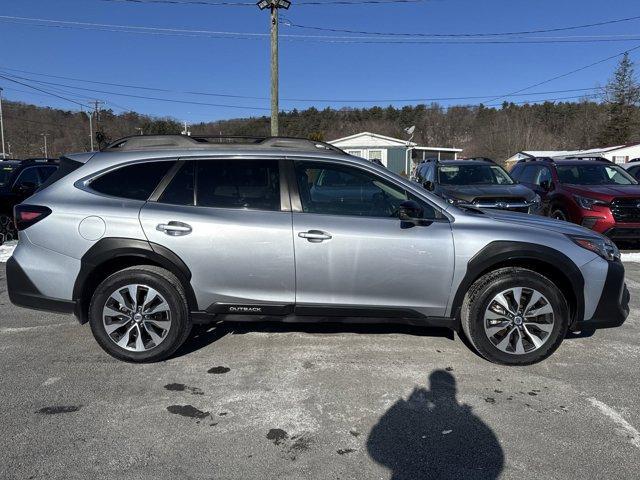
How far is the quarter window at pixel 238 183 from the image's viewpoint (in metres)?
3.96

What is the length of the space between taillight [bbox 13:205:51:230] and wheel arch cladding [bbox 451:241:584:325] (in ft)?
11.5

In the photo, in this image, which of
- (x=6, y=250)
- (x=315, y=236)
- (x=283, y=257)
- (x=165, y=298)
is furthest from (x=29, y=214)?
(x=6, y=250)

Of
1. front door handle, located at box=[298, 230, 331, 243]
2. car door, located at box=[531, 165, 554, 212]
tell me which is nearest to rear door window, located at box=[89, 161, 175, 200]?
front door handle, located at box=[298, 230, 331, 243]

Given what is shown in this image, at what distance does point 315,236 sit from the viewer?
380cm

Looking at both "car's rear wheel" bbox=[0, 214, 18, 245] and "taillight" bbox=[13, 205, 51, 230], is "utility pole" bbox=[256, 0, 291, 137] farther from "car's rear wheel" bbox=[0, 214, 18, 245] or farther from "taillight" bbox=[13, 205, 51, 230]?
"taillight" bbox=[13, 205, 51, 230]

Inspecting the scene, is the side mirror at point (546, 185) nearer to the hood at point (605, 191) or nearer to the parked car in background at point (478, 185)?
the hood at point (605, 191)

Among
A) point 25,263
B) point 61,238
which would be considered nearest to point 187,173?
point 61,238

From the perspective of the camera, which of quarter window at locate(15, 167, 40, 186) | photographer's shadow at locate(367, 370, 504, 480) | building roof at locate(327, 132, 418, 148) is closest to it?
photographer's shadow at locate(367, 370, 504, 480)

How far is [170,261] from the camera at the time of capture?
383cm

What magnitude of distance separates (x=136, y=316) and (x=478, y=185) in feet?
24.8

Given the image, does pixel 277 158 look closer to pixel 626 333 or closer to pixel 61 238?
pixel 61 238

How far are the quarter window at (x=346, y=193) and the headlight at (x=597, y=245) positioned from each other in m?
1.28

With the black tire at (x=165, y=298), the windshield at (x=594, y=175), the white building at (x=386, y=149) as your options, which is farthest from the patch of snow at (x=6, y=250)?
the white building at (x=386, y=149)

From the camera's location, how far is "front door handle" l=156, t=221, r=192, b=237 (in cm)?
383
